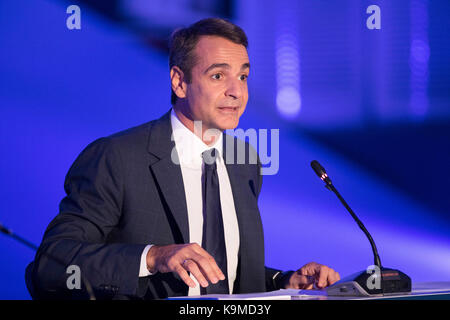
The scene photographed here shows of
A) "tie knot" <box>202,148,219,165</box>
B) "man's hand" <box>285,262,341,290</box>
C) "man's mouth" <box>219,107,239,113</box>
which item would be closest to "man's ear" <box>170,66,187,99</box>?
"man's mouth" <box>219,107,239,113</box>

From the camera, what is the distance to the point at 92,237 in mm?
2154

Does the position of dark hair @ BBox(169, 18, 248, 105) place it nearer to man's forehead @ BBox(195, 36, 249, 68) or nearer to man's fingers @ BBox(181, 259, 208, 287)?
man's forehead @ BBox(195, 36, 249, 68)

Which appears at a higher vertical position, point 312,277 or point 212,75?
point 212,75

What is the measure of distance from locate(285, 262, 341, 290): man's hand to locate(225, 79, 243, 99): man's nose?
0.81m

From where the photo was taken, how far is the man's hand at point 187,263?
1.67 m

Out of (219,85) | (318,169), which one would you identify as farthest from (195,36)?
(318,169)

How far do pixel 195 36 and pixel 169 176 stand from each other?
71cm

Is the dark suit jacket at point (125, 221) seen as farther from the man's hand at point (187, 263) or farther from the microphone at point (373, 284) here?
the microphone at point (373, 284)

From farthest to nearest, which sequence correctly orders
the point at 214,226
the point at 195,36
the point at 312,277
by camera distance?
the point at 195,36, the point at 214,226, the point at 312,277

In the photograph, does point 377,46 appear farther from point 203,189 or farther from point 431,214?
point 203,189

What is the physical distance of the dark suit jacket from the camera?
75.0 inches

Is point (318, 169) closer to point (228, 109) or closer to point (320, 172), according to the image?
point (320, 172)

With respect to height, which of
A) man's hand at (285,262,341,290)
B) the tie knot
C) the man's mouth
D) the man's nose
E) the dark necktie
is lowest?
man's hand at (285,262,341,290)
